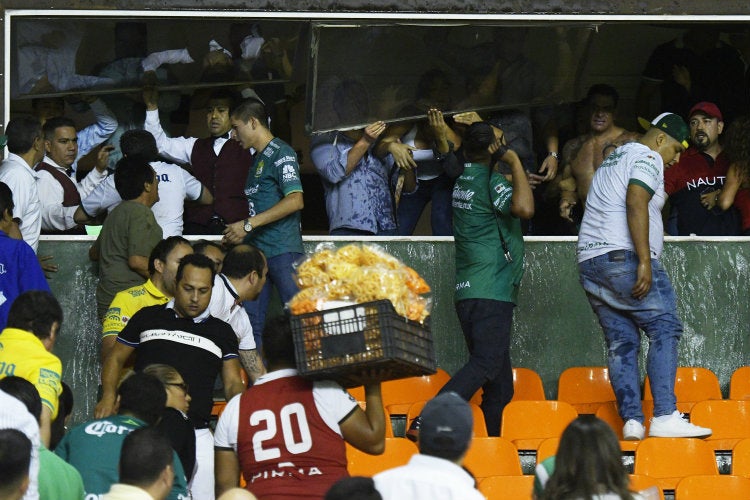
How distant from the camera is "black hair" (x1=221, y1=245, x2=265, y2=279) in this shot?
25.4ft

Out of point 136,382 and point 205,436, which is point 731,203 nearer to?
point 205,436

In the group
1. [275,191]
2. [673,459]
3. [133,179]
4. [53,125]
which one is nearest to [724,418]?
[673,459]

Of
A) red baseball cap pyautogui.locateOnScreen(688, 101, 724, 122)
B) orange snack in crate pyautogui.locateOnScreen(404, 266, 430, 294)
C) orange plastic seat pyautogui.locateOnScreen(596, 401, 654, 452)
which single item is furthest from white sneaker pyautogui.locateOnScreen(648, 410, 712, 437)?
red baseball cap pyautogui.locateOnScreen(688, 101, 724, 122)

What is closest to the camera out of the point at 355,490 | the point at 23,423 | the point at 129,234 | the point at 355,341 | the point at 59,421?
the point at 355,490

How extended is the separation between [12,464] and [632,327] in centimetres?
415

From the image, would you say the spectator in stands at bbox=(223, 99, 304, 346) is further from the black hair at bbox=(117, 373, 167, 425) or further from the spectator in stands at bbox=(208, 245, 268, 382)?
the black hair at bbox=(117, 373, 167, 425)

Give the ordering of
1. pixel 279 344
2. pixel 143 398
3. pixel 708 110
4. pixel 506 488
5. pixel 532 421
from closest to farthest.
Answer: pixel 279 344 < pixel 143 398 < pixel 506 488 < pixel 532 421 < pixel 708 110

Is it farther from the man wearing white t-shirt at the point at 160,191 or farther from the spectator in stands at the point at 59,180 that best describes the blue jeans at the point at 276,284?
the spectator in stands at the point at 59,180

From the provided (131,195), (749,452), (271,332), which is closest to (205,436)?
(271,332)

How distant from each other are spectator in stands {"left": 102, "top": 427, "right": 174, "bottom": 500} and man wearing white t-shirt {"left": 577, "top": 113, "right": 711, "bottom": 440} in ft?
11.6

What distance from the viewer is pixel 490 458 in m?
7.45

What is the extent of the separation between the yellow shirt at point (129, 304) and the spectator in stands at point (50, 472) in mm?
2119

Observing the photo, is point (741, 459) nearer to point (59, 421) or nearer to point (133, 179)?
point (59, 421)

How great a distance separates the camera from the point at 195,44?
9930 mm
